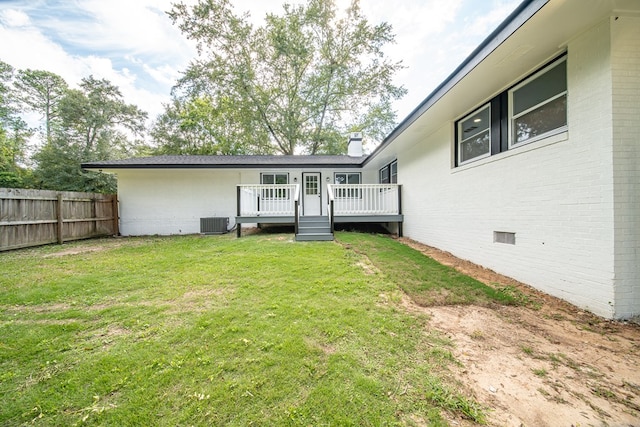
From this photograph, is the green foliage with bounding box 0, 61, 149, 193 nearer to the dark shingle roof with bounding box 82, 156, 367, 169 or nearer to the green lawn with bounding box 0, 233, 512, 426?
the dark shingle roof with bounding box 82, 156, 367, 169

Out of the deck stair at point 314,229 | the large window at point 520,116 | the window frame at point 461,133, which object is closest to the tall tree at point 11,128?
the deck stair at point 314,229

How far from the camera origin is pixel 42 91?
18.8 metres

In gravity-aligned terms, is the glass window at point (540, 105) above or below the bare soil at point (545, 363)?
above

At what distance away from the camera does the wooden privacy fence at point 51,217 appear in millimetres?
6688

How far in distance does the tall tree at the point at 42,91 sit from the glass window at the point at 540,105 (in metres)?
28.5

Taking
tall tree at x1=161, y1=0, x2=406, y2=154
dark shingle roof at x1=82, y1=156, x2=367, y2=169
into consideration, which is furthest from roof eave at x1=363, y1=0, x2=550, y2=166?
tall tree at x1=161, y1=0, x2=406, y2=154

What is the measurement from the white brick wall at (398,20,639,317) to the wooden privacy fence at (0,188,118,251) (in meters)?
12.4

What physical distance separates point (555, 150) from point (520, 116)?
1.12 m

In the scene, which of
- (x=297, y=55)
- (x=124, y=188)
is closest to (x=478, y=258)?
(x=124, y=188)

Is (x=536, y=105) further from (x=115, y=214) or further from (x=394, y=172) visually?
(x=115, y=214)

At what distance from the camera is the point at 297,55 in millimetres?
15500

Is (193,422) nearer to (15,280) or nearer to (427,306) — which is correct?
(427,306)

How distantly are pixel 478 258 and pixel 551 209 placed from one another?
1.81 metres

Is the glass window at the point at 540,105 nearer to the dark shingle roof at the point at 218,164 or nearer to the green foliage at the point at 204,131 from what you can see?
the dark shingle roof at the point at 218,164
